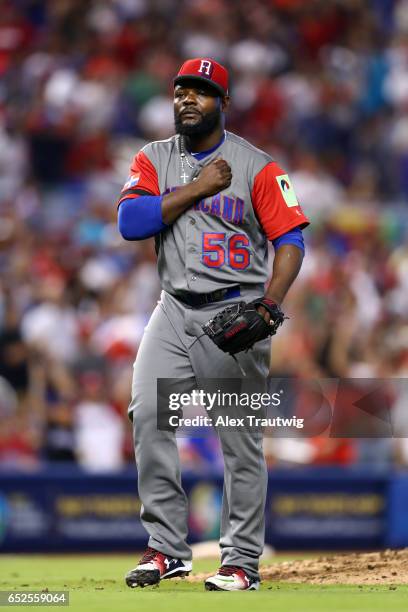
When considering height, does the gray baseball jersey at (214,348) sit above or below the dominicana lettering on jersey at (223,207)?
below

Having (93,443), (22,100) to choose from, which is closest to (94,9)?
(22,100)

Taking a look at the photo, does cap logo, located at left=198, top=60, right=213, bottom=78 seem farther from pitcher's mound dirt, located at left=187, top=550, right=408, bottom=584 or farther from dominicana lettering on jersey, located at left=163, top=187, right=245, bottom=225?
pitcher's mound dirt, located at left=187, top=550, right=408, bottom=584

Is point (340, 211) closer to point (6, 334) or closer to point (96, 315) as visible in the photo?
point (96, 315)

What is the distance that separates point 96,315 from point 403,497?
9.93 ft

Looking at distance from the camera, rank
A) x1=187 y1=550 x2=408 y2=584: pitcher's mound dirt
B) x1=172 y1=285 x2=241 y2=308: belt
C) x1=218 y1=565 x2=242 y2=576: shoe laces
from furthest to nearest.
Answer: x1=187 y1=550 x2=408 y2=584: pitcher's mound dirt → x1=172 y1=285 x2=241 y2=308: belt → x1=218 y1=565 x2=242 y2=576: shoe laces

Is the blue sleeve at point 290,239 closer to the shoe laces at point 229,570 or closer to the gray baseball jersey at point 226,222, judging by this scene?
the gray baseball jersey at point 226,222

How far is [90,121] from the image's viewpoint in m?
13.7

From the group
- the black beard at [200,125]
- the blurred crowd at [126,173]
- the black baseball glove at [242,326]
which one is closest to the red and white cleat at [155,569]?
the black baseball glove at [242,326]

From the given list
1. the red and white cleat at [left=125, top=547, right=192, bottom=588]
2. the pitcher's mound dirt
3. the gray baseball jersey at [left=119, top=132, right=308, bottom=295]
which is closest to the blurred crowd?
the pitcher's mound dirt

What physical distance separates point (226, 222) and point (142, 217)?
339 millimetres

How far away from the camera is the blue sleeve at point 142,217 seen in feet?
17.5

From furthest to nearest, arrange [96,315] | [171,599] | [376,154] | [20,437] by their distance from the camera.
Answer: [376,154]
[96,315]
[20,437]
[171,599]

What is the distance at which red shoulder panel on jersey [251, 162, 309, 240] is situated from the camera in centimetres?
536

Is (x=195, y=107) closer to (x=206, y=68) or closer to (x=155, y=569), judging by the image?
(x=206, y=68)
